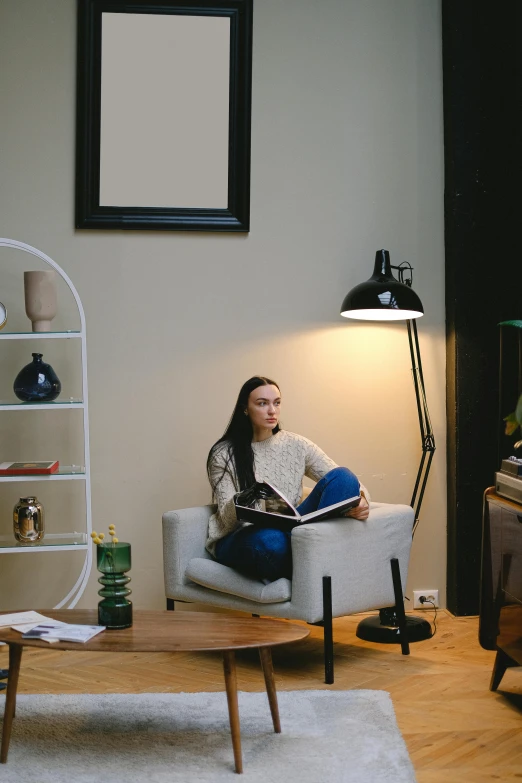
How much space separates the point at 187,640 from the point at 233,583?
1004 millimetres

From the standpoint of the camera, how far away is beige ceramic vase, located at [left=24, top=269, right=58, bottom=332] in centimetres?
400

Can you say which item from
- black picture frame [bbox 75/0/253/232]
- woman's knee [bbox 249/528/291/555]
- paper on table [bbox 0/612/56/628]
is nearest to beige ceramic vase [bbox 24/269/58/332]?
black picture frame [bbox 75/0/253/232]

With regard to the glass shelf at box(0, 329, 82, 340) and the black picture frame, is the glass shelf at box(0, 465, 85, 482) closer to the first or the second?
the glass shelf at box(0, 329, 82, 340)

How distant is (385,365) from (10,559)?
208 cm

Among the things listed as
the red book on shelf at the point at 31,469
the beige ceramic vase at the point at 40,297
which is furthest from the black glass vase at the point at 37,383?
the red book on shelf at the point at 31,469

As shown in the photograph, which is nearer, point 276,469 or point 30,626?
point 30,626

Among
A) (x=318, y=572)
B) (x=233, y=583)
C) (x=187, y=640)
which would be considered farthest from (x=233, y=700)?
(x=233, y=583)

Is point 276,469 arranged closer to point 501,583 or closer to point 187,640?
point 501,583

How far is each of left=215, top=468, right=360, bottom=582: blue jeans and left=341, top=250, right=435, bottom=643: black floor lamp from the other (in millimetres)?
659

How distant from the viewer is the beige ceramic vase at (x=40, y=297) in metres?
4.00

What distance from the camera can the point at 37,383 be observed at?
4.00m

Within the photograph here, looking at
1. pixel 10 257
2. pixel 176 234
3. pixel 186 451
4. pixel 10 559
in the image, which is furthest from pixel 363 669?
pixel 10 257

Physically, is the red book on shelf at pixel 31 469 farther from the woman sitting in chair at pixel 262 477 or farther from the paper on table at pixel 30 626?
the paper on table at pixel 30 626

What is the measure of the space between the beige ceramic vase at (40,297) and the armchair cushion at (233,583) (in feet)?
4.13
